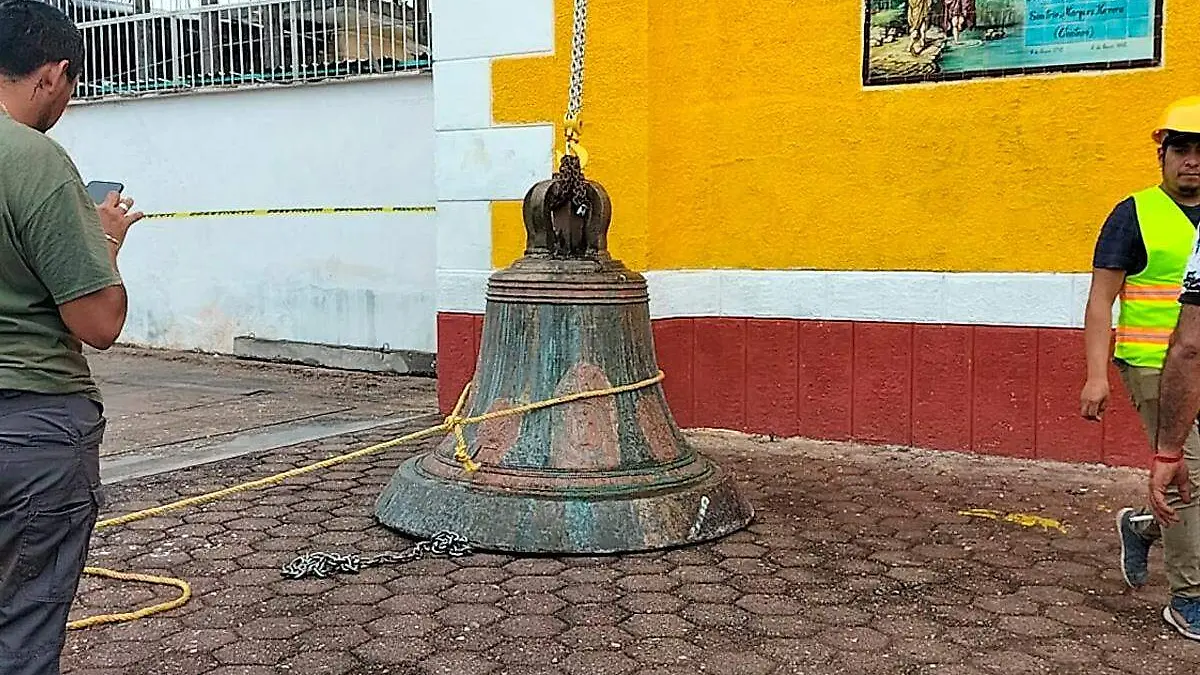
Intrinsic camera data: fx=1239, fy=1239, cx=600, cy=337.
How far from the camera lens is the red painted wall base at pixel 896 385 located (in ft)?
19.1

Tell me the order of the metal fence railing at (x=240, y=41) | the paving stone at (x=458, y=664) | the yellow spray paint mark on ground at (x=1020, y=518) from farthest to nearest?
the metal fence railing at (x=240, y=41)
the yellow spray paint mark on ground at (x=1020, y=518)
the paving stone at (x=458, y=664)

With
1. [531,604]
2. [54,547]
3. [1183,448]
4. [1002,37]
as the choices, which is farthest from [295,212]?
[1183,448]

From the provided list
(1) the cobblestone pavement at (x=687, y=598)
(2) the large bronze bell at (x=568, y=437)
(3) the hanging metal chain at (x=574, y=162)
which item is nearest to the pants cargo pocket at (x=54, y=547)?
(1) the cobblestone pavement at (x=687, y=598)

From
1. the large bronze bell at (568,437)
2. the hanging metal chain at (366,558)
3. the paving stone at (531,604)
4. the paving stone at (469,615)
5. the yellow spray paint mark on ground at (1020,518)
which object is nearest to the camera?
the paving stone at (469,615)

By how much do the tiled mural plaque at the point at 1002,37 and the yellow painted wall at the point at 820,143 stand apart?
0.06 m

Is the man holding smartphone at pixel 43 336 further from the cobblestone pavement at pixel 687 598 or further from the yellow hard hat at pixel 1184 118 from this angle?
the yellow hard hat at pixel 1184 118

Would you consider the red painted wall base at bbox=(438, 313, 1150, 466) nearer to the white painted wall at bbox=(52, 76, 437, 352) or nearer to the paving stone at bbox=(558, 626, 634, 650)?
the white painted wall at bbox=(52, 76, 437, 352)

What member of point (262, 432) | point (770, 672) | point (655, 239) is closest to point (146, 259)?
point (262, 432)

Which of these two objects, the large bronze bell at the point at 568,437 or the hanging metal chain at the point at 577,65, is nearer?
the large bronze bell at the point at 568,437

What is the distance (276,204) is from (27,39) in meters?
7.51

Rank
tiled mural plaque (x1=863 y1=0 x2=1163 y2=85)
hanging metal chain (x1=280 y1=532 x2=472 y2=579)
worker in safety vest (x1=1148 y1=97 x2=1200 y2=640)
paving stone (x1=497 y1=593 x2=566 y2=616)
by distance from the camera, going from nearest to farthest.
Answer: worker in safety vest (x1=1148 y1=97 x2=1200 y2=640) → paving stone (x1=497 y1=593 x2=566 y2=616) → hanging metal chain (x1=280 y1=532 x2=472 y2=579) → tiled mural plaque (x1=863 y1=0 x2=1163 y2=85)

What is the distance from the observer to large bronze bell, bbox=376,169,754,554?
441cm

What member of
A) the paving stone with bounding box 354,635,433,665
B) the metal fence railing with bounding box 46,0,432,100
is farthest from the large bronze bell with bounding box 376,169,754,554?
the metal fence railing with bounding box 46,0,432,100

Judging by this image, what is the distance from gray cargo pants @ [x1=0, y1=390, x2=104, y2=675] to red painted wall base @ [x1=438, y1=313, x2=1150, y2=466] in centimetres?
443
